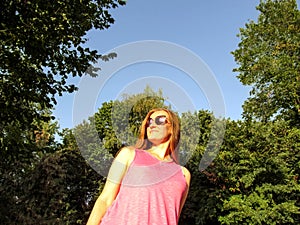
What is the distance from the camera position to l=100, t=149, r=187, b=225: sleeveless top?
2230 millimetres

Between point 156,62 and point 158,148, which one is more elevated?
point 156,62

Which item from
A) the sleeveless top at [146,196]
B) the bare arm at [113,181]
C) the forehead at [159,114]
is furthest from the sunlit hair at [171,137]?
the bare arm at [113,181]

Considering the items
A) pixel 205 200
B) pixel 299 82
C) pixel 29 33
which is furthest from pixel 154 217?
pixel 205 200

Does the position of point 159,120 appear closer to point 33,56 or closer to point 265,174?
point 33,56

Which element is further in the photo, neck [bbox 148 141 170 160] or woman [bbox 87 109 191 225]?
neck [bbox 148 141 170 160]

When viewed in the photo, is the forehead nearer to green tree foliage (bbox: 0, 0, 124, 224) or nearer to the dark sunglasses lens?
the dark sunglasses lens

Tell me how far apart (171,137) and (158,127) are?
11cm

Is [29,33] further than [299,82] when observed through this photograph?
No

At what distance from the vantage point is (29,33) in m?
9.91

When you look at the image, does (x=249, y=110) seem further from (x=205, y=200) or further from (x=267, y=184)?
(x=205, y=200)

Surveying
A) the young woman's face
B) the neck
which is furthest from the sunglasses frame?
the neck

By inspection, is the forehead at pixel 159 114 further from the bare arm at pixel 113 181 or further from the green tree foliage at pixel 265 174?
the green tree foliage at pixel 265 174

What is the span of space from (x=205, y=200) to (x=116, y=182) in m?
29.7

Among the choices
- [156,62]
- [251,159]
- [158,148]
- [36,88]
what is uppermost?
[251,159]
